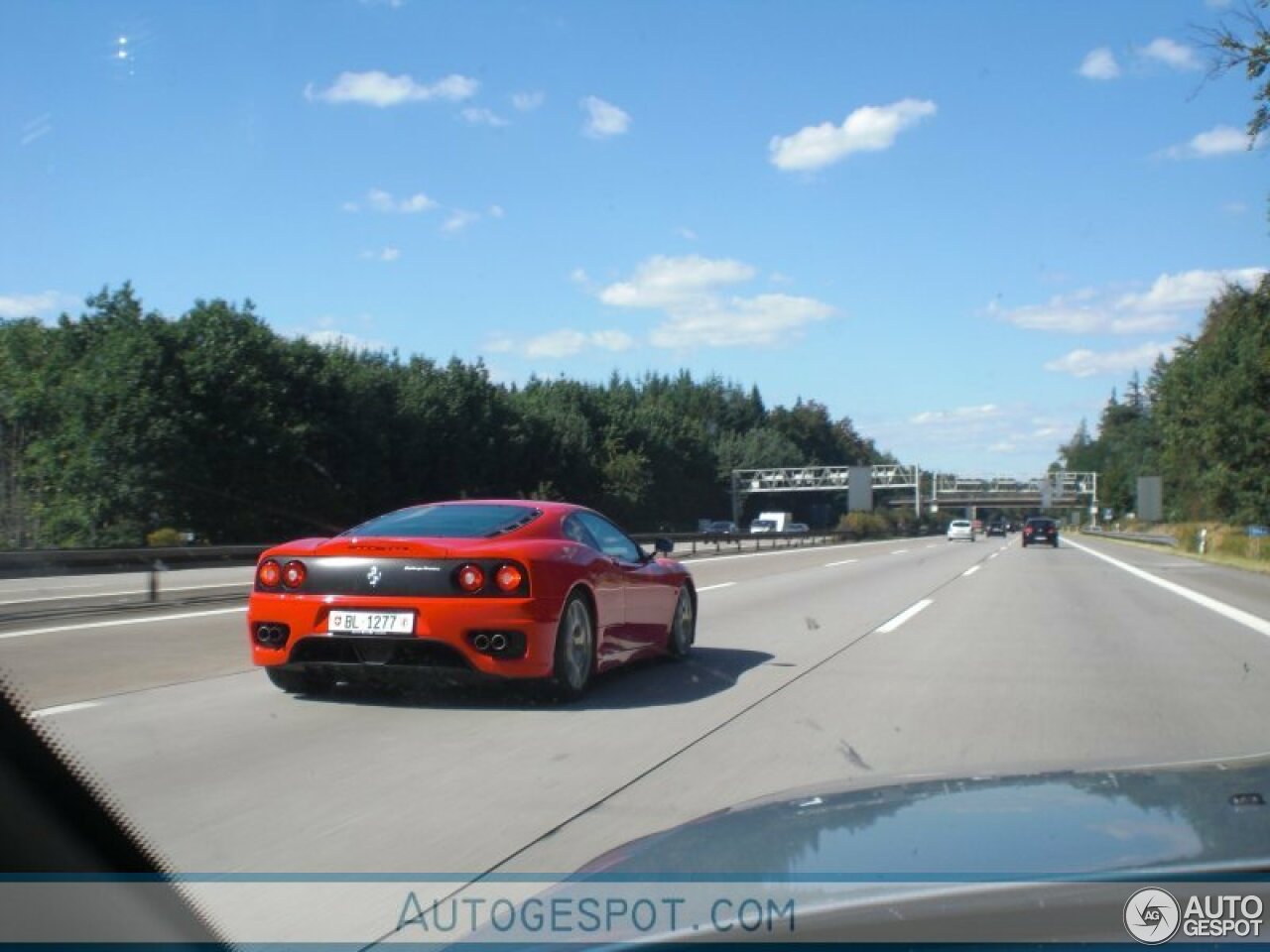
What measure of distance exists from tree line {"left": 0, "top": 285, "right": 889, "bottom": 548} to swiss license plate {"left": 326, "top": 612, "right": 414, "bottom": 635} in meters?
27.7

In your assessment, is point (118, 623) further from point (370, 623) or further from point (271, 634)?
point (370, 623)

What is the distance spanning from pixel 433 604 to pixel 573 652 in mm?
1240

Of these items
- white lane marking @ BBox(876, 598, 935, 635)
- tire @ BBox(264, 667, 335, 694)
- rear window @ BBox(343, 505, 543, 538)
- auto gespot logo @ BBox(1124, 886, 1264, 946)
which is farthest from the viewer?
white lane marking @ BBox(876, 598, 935, 635)

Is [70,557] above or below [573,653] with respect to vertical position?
above

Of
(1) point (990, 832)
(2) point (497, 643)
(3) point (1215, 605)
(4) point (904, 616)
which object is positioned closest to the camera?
(1) point (990, 832)

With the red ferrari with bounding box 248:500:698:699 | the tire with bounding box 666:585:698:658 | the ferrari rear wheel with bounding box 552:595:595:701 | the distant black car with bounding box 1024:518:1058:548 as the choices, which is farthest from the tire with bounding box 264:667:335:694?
the distant black car with bounding box 1024:518:1058:548

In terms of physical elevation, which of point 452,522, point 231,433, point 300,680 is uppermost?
point 231,433

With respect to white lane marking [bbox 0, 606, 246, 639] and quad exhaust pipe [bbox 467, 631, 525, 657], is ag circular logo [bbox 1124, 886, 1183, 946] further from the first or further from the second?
white lane marking [bbox 0, 606, 246, 639]

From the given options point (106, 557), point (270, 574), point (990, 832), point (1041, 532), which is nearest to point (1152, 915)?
point (990, 832)

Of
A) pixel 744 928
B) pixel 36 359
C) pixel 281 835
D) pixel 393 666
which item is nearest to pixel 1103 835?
pixel 744 928

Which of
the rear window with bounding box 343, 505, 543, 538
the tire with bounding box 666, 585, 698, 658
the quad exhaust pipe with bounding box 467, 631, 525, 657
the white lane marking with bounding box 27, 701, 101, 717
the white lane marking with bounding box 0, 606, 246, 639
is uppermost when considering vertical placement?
the rear window with bounding box 343, 505, 543, 538

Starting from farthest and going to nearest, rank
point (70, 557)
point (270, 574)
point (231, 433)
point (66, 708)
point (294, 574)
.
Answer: point (231, 433)
point (70, 557)
point (270, 574)
point (294, 574)
point (66, 708)

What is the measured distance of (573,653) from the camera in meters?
8.56

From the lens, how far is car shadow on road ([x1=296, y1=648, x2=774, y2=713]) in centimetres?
849
